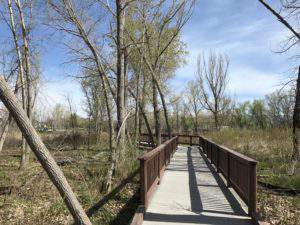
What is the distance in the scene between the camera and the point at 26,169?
1428 centimetres

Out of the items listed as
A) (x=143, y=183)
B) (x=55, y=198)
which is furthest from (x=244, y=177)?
(x=55, y=198)

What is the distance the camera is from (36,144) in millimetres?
5984

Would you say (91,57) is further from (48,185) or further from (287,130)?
(287,130)

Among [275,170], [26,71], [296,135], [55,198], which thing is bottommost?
[55,198]

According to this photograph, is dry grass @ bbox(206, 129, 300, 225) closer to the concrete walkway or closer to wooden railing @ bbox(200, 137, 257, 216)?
wooden railing @ bbox(200, 137, 257, 216)

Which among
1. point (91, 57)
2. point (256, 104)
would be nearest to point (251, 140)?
point (91, 57)

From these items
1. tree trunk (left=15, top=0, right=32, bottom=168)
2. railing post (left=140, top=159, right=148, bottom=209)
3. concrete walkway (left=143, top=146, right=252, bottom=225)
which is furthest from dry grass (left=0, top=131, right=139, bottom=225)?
tree trunk (left=15, top=0, right=32, bottom=168)

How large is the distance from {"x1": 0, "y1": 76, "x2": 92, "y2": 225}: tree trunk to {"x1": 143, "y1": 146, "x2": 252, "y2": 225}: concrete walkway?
135cm

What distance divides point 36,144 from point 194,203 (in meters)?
3.86

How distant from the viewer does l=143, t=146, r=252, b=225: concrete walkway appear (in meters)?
6.95

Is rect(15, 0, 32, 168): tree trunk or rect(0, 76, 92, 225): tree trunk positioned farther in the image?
rect(15, 0, 32, 168): tree trunk

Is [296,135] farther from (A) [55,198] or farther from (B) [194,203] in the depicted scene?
(A) [55,198]

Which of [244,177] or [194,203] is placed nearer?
[244,177]

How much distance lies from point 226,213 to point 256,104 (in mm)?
81874
